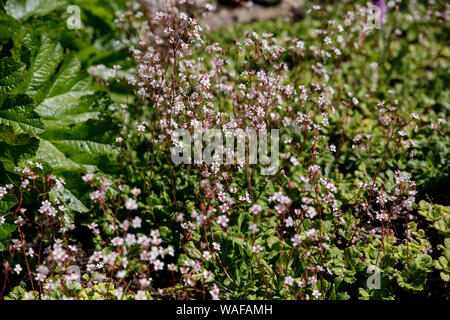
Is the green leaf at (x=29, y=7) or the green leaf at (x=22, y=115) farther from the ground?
the green leaf at (x=29, y=7)

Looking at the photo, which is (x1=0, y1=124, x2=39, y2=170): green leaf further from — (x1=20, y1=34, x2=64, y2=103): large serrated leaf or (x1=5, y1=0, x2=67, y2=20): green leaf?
(x1=5, y1=0, x2=67, y2=20): green leaf

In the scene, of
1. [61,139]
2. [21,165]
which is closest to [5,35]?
[61,139]

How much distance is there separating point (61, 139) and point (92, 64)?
138cm

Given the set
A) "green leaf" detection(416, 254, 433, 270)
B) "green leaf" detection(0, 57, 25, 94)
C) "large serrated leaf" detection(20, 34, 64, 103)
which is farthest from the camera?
"large serrated leaf" detection(20, 34, 64, 103)

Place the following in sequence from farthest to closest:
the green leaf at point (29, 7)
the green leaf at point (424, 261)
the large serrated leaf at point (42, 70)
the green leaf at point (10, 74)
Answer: the green leaf at point (29, 7), the large serrated leaf at point (42, 70), the green leaf at point (10, 74), the green leaf at point (424, 261)

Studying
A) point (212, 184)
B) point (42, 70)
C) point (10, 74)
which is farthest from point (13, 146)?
point (212, 184)

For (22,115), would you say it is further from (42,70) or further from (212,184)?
(212,184)

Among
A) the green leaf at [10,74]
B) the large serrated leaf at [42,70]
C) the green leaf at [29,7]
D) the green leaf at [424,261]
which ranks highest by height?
the green leaf at [29,7]

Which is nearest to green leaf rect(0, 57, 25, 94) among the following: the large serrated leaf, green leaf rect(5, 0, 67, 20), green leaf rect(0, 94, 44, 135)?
green leaf rect(0, 94, 44, 135)

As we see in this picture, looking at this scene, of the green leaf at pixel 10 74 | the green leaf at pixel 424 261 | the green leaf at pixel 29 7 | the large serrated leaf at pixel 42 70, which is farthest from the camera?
the green leaf at pixel 29 7

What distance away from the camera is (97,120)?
3422 millimetres

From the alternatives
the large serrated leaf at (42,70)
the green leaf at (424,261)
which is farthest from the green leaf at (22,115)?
the green leaf at (424,261)

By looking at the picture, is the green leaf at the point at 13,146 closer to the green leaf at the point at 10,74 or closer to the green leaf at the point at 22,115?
the green leaf at the point at 22,115
